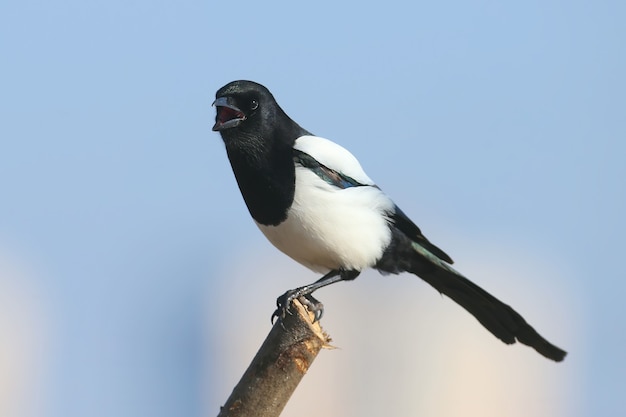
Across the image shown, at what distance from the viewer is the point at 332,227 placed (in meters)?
4.52

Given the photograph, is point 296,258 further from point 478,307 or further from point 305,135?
point 478,307

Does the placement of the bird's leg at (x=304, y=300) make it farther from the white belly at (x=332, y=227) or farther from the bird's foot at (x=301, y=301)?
the white belly at (x=332, y=227)

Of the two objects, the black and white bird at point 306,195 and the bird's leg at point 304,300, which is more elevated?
the black and white bird at point 306,195

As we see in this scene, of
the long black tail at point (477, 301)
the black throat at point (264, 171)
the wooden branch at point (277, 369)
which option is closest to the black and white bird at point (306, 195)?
the black throat at point (264, 171)

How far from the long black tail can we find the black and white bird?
16 cm

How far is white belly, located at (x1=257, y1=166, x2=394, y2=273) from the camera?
4484mm

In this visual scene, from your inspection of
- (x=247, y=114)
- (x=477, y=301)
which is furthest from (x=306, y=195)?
(x=477, y=301)

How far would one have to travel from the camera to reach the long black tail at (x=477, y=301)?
5.00 m

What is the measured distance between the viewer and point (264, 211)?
451 centimetres

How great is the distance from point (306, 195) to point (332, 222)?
5.4 inches

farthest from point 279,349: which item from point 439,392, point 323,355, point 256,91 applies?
point 323,355

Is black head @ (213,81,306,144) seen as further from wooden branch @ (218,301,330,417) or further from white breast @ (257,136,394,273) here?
wooden branch @ (218,301,330,417)

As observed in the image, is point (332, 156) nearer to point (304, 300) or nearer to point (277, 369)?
point (304, 300)

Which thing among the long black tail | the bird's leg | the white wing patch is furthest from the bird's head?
the long black tail
